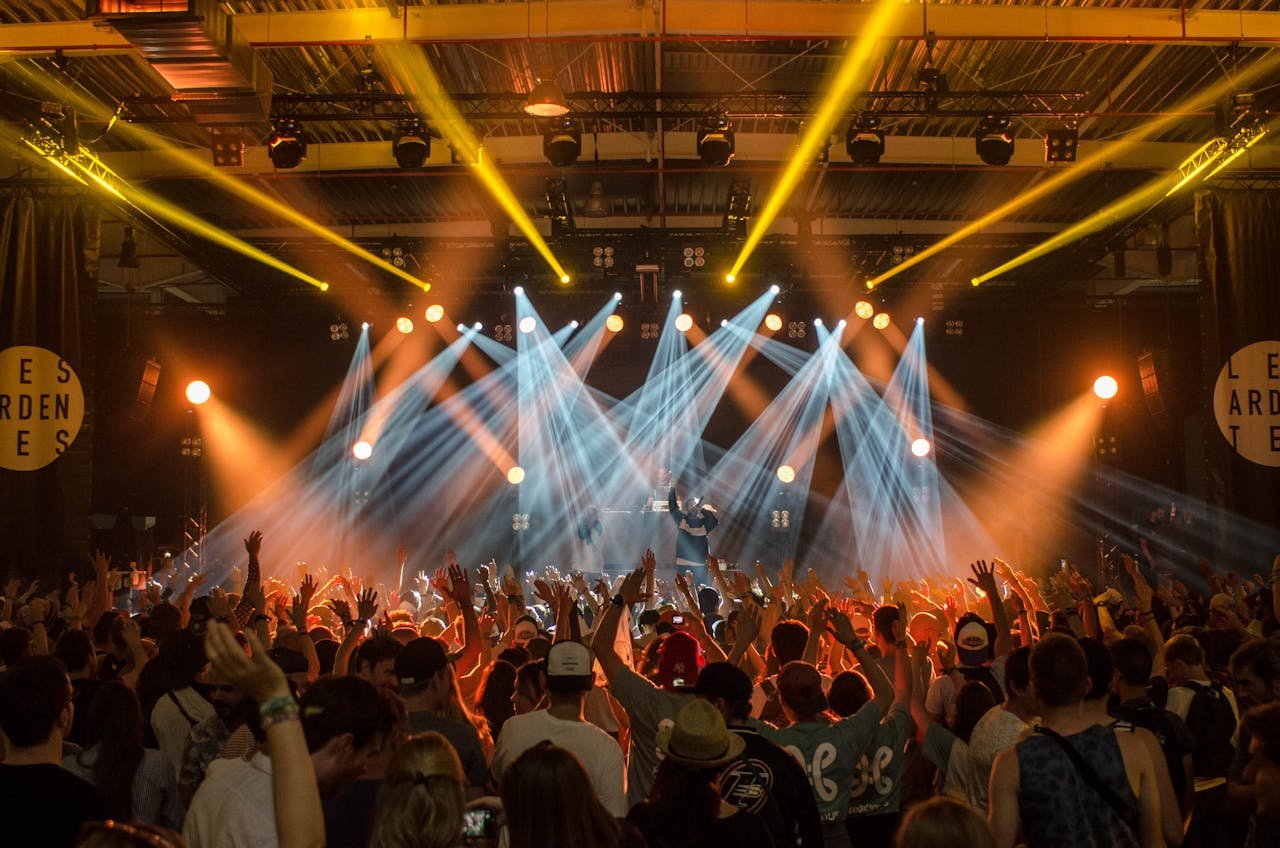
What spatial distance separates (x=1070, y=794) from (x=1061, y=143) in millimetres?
9167

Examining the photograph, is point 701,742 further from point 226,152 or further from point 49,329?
point 49,329

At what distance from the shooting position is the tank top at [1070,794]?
329 cm

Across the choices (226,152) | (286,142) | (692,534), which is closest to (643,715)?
(286,142)

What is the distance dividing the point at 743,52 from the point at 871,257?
5421 millimetres

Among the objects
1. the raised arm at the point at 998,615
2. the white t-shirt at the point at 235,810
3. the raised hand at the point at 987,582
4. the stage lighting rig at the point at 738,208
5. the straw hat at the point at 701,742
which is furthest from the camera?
the stage lighting rig at the point at 738,208

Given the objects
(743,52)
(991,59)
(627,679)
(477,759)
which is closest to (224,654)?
(477,759)

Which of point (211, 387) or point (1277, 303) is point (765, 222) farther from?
point (211, 387)

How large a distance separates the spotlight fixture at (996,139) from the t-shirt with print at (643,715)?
8093mm

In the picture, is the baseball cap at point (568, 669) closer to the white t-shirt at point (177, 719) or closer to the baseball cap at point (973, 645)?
the white t-shirt at point (177, 719)


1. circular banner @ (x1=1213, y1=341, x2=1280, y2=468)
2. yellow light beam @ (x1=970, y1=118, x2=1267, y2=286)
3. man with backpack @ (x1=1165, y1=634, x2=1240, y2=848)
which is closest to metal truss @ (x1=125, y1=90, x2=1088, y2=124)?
yellow light beam @ (x1=970, y1=118, x2=1267, y2=286)

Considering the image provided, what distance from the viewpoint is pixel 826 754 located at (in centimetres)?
411

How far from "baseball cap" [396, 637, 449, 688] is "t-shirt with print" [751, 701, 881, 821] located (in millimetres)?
1081

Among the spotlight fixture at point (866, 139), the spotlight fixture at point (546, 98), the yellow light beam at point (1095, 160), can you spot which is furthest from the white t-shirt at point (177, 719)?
the yellow light beam at point (1095, 160)

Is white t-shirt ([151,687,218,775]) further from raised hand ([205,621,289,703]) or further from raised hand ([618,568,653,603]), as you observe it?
raised hand ([205,621,289,703])
